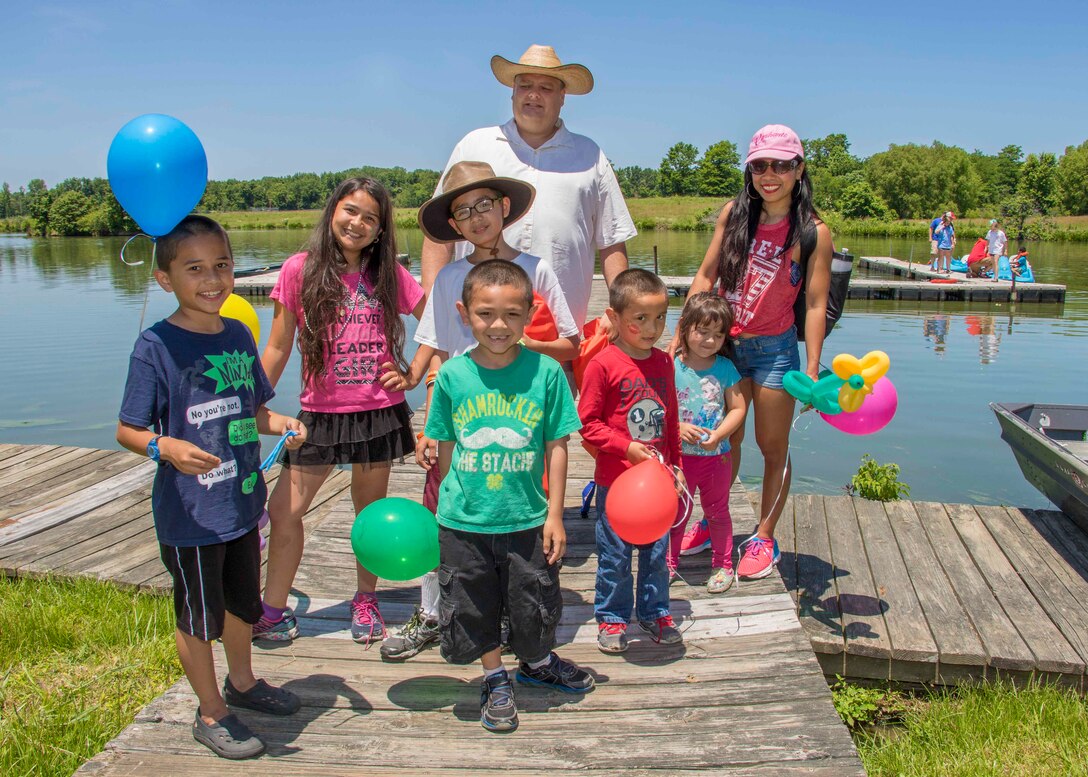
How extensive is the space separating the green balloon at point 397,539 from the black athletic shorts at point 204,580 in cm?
40

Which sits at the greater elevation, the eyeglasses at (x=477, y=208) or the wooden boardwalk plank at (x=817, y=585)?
the eyeglasses at (x=477, y=208)

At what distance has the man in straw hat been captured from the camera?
3648 mm

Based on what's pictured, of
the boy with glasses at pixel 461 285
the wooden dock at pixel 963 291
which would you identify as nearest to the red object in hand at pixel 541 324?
the boy with glasses at pixel 461 285

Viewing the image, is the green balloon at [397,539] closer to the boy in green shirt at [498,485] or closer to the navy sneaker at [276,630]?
the boy in green shirt at [498,485]

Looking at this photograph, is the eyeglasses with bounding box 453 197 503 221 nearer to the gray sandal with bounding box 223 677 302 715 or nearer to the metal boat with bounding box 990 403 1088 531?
the gray sandal with bounding box 223 677 302 715

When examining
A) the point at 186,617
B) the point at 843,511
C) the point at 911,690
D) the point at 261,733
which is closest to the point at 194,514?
the point at 186,617

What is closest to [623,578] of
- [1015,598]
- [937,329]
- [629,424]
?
[629,424]

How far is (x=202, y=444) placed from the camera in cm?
248

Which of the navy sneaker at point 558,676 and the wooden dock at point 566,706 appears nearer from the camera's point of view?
the wooden dock at point 566,706

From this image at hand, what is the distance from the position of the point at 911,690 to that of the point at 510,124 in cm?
331

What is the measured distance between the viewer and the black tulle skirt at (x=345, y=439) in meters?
3.11

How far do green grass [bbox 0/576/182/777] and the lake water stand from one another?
1.82 metres

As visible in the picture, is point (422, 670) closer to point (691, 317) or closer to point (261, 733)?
point (261, 733)

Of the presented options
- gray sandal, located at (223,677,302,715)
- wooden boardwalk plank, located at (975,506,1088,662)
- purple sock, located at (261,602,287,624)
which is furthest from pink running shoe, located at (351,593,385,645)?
wooden boardwalk plank, located at (975,506,1088,662)
